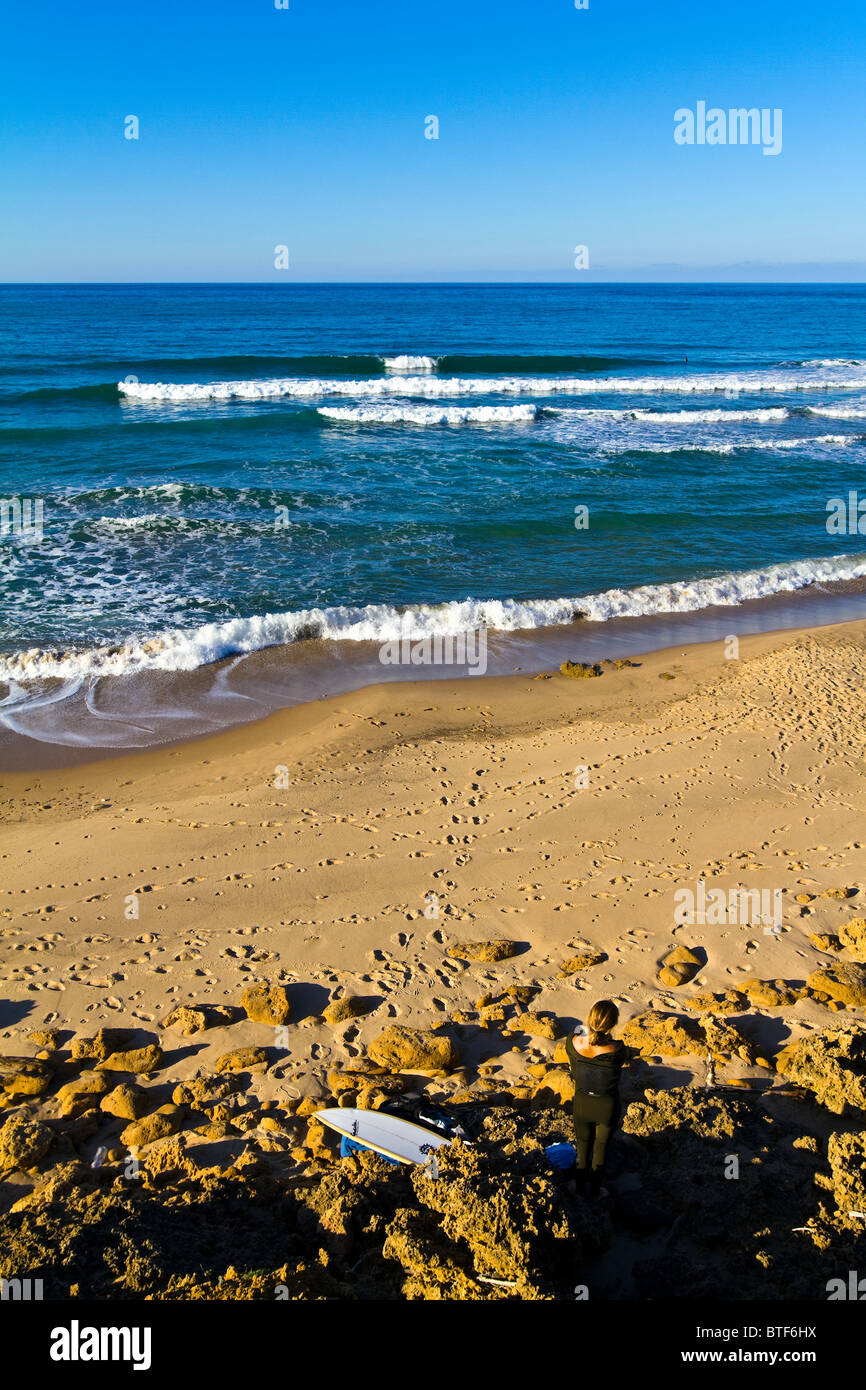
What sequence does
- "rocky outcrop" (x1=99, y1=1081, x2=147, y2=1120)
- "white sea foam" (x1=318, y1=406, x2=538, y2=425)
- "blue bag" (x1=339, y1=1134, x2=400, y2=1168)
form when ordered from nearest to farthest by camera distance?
"blue bag" (x1=339, y1=1134, x2=400, y2=1168), "rocky outcrop" (x1=99, y1=1081, x2=147, y2=1120), "white sea foam" (x1=318, y1=406, x2=538, y2=425)

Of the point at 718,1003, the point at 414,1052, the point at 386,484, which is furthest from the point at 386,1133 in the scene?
the point at 386,484

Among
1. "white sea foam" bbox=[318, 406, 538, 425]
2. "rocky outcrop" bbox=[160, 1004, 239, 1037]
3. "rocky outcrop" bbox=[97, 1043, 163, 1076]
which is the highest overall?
"white sea foam" bbox=[318, 406, 538, 425]

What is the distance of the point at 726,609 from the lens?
14977mm

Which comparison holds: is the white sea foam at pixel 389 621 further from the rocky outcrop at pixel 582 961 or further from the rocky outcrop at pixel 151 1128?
the rocky outcrop at pixel 151 1128

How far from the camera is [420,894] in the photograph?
7465 mm

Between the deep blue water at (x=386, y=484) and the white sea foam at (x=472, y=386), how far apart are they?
174 mm

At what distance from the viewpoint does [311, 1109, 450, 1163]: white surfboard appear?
456 cm

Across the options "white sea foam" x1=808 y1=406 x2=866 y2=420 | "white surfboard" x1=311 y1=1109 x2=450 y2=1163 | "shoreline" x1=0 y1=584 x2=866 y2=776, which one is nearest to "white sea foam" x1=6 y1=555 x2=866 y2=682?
"shoreline" x1=0 y1=584 x2=866 y2=776

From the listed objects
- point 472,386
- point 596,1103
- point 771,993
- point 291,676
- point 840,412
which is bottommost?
point 771,993

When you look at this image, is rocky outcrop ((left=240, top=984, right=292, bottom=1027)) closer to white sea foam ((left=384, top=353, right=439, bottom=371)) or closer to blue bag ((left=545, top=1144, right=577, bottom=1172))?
blue bag ((left=545, top=1144, right=577, bottom=1172))

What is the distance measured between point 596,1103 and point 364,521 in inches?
599

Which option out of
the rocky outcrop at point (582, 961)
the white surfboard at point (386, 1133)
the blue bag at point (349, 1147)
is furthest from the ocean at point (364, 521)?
the blue bag at point (349, 1147)

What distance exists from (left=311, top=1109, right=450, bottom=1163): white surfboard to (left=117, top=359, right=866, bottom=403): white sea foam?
1247 inches

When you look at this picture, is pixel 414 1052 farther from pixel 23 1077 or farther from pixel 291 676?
pixel 291 676
